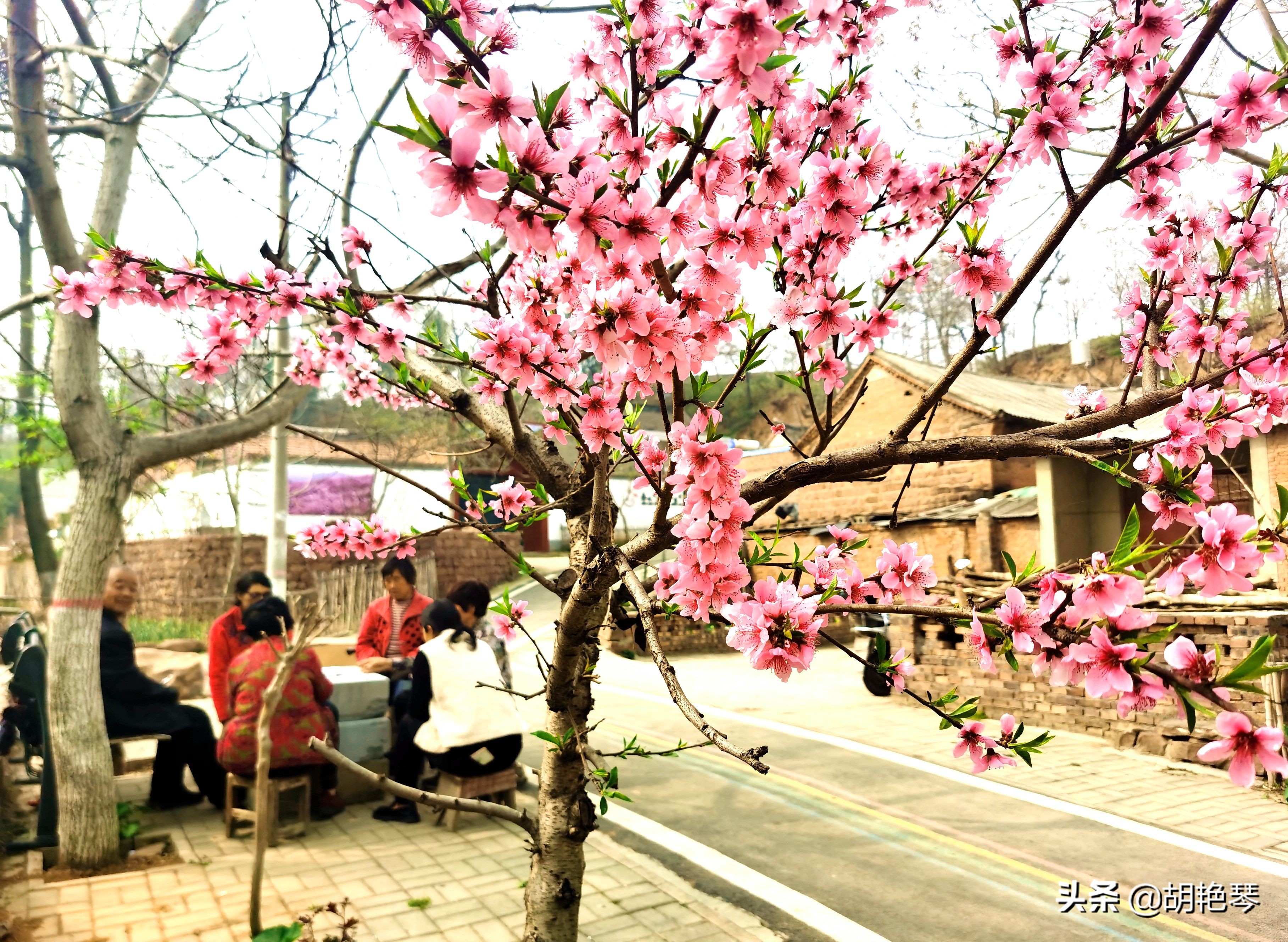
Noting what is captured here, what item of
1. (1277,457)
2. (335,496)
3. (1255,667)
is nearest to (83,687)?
(1255,667)

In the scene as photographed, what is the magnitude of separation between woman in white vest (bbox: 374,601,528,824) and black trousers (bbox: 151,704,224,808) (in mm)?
1215

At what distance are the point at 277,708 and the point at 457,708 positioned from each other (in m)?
1.06

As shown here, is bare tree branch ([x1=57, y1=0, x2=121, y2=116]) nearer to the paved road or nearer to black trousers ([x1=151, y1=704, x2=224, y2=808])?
black trousers ([x1=151, y1=704, x2=224, y2=808])

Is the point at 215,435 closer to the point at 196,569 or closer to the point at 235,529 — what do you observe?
the point at 235,529

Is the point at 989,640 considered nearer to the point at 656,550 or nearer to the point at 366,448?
the point at 656,550

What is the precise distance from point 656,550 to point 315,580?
17603 millimetres

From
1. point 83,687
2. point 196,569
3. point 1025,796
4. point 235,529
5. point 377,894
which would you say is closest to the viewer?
point 377,894

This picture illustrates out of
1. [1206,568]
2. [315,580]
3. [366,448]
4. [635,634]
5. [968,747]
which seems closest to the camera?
[1206,568]

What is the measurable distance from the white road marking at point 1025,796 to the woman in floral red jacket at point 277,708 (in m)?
2.21

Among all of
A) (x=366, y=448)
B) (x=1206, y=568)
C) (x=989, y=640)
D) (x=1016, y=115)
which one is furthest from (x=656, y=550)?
(x=366, y=448)

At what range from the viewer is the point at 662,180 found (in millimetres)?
1816

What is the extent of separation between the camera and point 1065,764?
710 cm

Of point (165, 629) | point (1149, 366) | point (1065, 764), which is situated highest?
point (1149, 366)

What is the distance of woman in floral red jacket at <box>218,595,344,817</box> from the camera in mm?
4953
